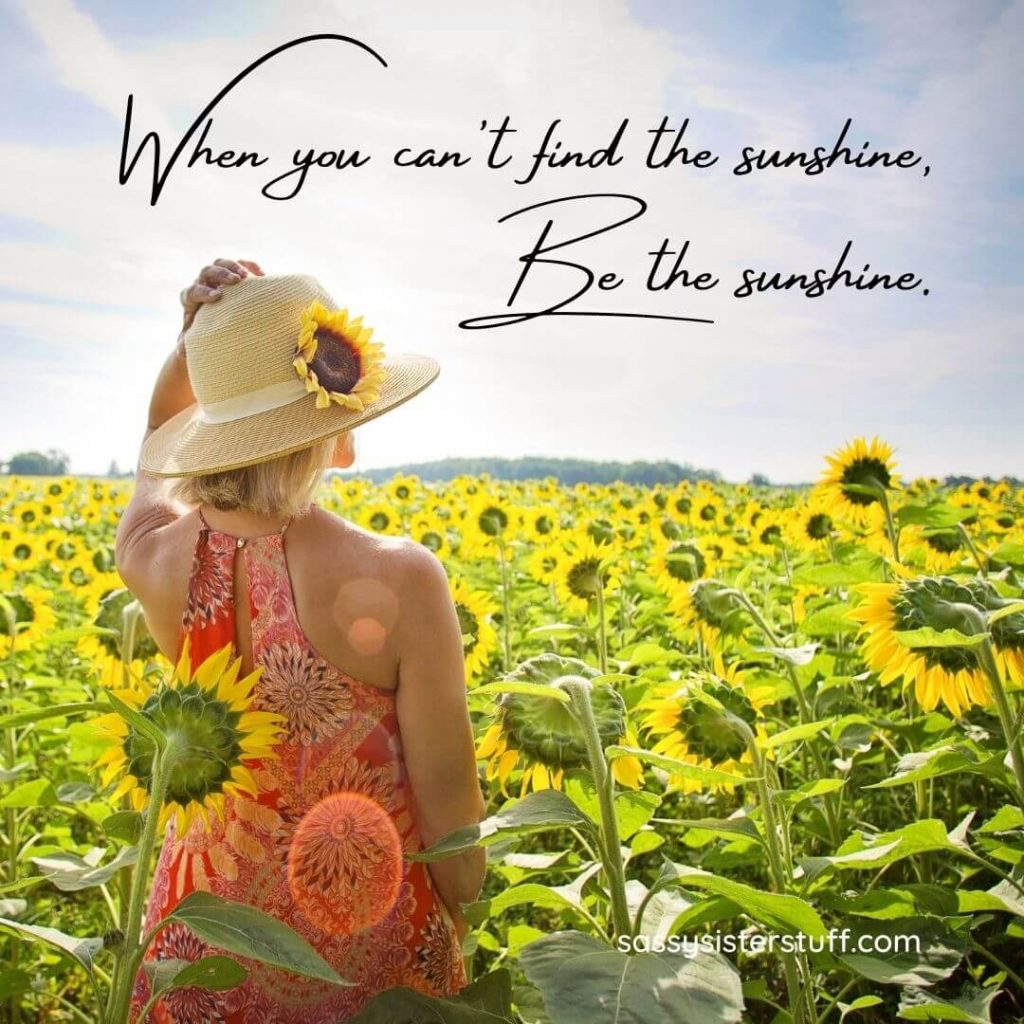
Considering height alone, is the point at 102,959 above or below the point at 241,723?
below

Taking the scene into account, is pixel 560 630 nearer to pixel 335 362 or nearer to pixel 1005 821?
pixel 335 362

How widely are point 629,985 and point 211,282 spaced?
54.9 inches

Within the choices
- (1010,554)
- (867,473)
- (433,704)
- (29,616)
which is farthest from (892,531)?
(29,616)

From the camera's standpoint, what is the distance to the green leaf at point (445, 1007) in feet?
4.13

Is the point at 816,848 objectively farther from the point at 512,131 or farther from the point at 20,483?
the point at 20,483

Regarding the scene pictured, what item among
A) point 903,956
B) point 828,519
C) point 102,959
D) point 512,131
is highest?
point 512,131

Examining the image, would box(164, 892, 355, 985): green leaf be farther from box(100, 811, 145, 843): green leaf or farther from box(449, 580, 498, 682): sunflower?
box(449, 580, 498, 682): sunflower

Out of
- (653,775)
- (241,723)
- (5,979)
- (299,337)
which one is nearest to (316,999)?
(5,979)

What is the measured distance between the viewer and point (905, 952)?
148cm

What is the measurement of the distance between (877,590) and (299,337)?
112 cm

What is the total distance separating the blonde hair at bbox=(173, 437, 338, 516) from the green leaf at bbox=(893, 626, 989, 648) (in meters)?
0.99

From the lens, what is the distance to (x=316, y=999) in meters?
1.65

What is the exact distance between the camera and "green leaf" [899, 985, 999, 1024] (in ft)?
4.81

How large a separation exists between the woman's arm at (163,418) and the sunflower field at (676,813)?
34 cm
